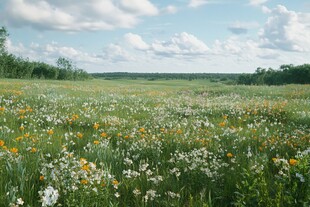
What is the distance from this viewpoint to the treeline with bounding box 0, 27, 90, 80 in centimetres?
9045

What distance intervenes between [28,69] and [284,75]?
8371 cm

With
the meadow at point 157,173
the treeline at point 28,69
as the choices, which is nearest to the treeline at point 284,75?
the treeline at point 28,69

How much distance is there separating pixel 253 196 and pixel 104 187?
1.59 m

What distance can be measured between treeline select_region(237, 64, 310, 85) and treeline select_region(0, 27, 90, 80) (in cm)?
7100

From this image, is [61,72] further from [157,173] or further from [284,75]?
[157,173]

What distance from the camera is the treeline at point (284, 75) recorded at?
3853 inches

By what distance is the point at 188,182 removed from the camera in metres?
4.08

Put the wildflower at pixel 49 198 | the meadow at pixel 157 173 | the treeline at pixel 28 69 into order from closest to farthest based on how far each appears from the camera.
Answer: the wildflower at pixel 49 198
the meadow at pixel 157 173
the treeline at pixel 28 69

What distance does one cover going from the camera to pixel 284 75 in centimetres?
10519

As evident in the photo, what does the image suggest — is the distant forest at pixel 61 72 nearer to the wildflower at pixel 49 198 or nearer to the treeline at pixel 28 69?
the treeline at pixel 28 69

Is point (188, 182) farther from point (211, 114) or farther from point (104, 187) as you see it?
point (211, 114)

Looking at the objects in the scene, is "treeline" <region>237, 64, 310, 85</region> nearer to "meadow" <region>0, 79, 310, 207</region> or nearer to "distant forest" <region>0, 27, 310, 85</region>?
"distant forest" <region>0, 27, 310, 85</region>

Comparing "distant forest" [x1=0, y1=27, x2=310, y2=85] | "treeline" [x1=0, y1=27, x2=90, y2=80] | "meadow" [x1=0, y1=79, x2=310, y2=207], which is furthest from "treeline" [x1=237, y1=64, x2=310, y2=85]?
"meadow" [x1=0, y1=79, x2=310, y2=207]

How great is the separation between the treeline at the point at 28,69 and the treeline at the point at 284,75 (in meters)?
71.0
